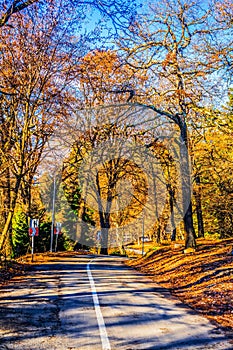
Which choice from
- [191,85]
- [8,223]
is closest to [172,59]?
[191,85]

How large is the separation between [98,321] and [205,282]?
19.5 feet

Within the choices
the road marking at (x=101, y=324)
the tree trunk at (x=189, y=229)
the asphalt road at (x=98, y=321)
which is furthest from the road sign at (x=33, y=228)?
the road marking at (x=101, y=324)

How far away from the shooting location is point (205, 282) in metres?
13.1

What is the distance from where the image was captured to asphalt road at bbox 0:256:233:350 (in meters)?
6.49

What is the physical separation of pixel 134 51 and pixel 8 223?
997 cm

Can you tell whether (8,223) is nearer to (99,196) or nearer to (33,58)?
(33,58)

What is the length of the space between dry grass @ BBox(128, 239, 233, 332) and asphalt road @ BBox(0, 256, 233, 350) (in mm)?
433

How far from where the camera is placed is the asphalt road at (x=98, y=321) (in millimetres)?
6488

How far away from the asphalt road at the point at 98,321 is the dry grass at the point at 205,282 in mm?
433

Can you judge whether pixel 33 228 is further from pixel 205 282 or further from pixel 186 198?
pixel 205 282

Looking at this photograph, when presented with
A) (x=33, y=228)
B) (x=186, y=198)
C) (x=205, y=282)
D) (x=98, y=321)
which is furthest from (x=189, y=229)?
(x=98, y=321)

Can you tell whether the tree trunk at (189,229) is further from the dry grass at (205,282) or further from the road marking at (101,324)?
the road marking at (101,324)

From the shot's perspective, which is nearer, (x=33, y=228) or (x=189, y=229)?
(x=189, y=229)

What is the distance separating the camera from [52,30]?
1741 centimetres
